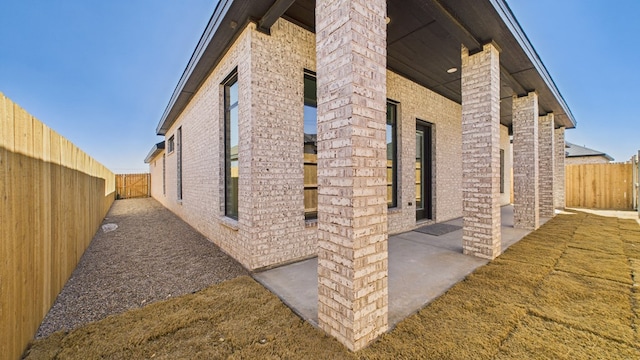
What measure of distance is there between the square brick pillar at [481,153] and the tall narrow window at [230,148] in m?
4.32

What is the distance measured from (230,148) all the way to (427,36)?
4256 millimetres

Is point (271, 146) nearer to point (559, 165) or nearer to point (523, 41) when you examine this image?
point (523, 41)

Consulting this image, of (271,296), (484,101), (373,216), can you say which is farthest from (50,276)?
(484,101)

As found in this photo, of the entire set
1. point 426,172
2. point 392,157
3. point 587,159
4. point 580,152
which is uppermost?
point 580,152

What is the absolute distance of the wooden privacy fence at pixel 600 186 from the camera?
1053 cm

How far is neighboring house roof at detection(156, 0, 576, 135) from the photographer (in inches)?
134

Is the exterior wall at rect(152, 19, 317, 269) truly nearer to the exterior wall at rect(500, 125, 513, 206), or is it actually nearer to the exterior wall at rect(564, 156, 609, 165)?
the exterior wall at rect(500, 125, 513, 206)

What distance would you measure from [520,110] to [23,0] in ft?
48.0

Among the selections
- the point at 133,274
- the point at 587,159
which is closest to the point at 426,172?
the point at 133,274

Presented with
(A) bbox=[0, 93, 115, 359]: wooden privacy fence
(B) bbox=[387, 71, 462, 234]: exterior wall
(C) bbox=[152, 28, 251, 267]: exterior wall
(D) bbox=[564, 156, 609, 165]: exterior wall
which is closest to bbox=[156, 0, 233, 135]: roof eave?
(C) bbox=[152, 28, 251, 267]: exterior wall

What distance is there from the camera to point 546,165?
8.10 metres

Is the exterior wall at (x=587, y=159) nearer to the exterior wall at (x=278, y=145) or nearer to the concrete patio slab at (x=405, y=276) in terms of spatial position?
the concrete patio slab at (x=405, y=276)

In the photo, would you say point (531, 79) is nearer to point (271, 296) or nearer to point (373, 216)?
point (373, 216)

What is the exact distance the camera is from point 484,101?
4.16m
